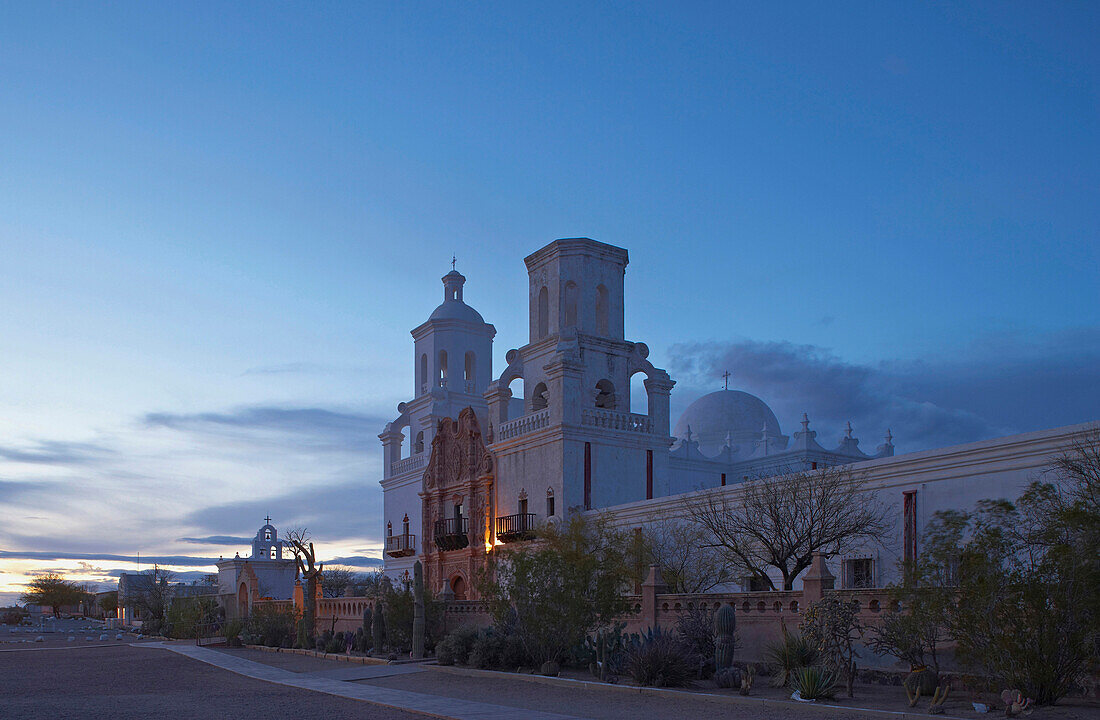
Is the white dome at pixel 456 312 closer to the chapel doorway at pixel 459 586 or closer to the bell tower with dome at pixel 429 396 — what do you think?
the bell tower with dome at pixel 429 396

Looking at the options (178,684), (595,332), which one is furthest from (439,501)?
(178,684)

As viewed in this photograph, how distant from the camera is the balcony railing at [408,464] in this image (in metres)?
47.7

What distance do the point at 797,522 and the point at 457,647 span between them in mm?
8899

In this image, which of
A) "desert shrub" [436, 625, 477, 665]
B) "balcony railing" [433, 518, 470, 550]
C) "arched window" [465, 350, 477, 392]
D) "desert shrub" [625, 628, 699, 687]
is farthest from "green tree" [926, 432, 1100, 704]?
"arched window" [465, 350, 477, 392]

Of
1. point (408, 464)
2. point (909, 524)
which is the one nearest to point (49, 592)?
point (408, 464)

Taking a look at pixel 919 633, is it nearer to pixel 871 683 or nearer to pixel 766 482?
pixel 871 683

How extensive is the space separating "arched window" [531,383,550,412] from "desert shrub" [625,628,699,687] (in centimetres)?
1915

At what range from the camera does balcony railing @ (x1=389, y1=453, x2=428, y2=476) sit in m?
47.7

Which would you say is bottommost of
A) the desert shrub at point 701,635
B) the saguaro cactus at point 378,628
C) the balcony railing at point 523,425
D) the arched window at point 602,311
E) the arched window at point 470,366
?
the saguaro cactus at point 378,628

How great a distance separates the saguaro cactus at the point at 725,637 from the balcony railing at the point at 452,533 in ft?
66.1

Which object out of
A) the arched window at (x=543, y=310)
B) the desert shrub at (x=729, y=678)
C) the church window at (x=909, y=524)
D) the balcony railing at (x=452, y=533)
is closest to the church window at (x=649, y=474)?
the arched window at (x=543, y=310)

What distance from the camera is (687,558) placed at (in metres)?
26.8

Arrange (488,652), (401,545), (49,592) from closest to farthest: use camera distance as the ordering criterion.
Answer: (488,652) < (401,545) < (49,592)

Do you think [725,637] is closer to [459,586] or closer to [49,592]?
[459,586]
